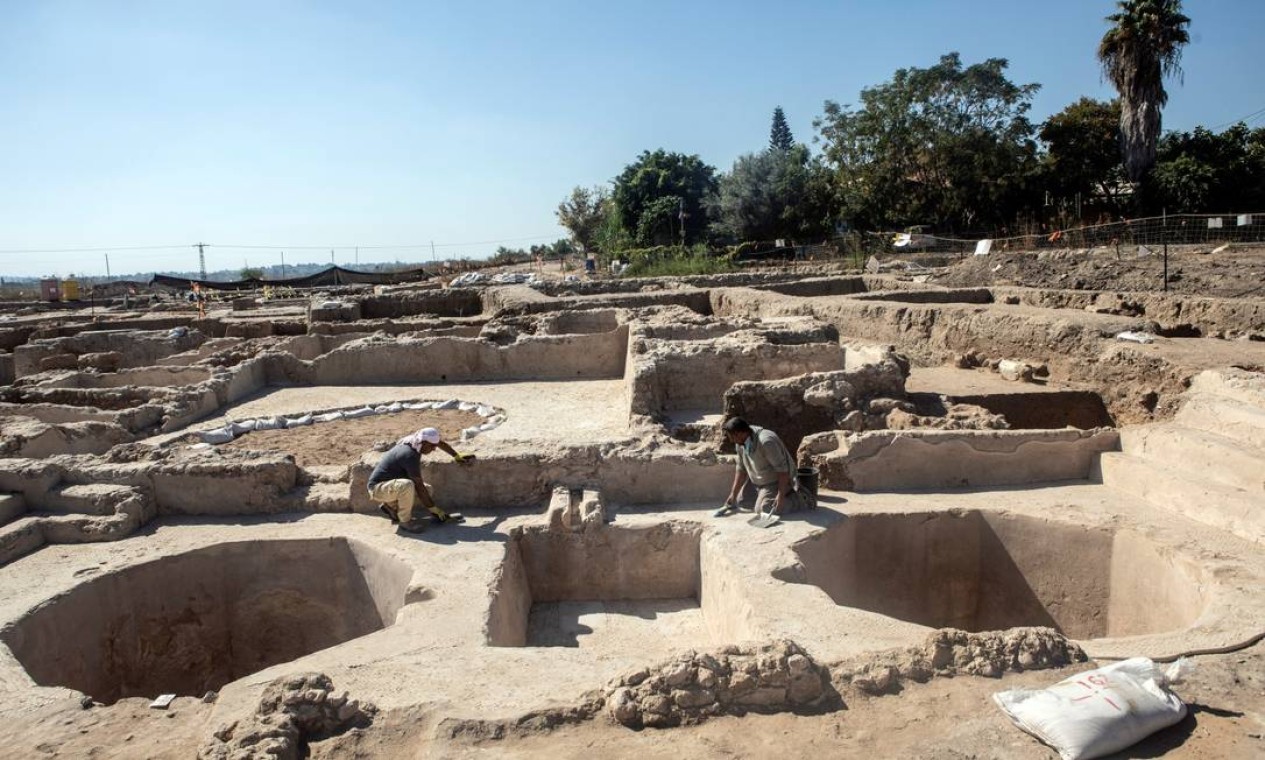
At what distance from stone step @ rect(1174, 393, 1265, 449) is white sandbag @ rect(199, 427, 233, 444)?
9.76 meters

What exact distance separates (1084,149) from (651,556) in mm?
30377

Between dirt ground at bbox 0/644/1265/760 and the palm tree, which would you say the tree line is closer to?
the palm tree

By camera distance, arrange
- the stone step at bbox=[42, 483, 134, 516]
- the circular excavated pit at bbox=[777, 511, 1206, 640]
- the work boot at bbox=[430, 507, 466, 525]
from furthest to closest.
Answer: the stone step at bbox=[42, 483, 134, 516] < the work boot at bbox=[430, 507, 466, 525] < the circular excavated pit at bbox=[777, 511, 1206, 640]

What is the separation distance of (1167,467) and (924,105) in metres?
29.4

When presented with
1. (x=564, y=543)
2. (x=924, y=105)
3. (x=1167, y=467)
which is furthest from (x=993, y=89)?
(x=564, y=543)

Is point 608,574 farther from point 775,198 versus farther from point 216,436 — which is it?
point 775,198

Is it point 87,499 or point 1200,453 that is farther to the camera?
point 87,499

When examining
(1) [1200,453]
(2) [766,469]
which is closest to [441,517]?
(2) [766,469]

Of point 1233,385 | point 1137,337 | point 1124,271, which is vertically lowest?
point 1233,385

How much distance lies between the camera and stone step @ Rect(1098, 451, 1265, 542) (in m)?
5.13

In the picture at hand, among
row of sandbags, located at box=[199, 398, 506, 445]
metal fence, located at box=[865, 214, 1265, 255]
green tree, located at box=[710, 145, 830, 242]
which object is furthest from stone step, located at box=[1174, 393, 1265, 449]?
green tree, located at box=[710, 145, 830, 242]

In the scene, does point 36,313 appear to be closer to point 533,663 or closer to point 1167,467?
point 533,663

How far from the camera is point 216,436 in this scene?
9195mm

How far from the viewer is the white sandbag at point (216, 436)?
9131 mm
